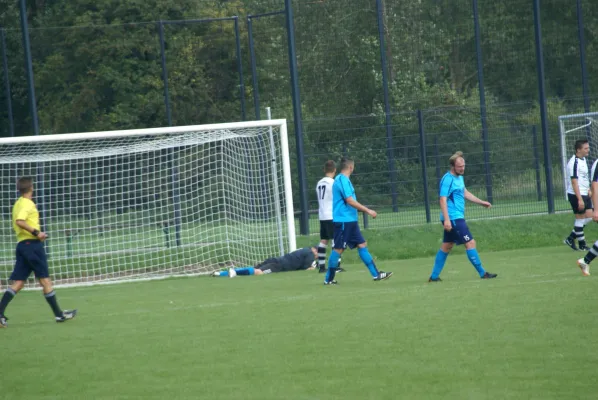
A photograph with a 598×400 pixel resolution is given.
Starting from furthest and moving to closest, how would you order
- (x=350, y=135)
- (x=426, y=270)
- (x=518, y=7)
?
(x=518, y=7), (x=350, y=135), (x=426, y=270)

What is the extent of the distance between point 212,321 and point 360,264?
7.89 m

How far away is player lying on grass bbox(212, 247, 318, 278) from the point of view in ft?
57.1

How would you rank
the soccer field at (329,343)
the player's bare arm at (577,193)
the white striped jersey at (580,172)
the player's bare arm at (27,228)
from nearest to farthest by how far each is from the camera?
the soccer field at (329,343)
the player's bare arm at (27,228)
the player's bare arm at (577,193)
the white striped jersey at (580,172)

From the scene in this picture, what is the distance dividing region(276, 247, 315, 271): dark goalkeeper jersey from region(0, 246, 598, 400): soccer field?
3.61 metres

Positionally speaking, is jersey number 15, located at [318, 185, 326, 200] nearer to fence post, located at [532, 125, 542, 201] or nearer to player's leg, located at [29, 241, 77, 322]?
player's leg, located at [29, 241, 77, 322]

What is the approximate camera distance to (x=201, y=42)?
40.9 metres

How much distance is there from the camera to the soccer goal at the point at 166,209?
60.6 feet

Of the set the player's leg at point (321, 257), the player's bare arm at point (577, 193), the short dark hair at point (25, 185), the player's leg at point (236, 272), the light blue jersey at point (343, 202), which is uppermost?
the short dark hair at point (25, 185)

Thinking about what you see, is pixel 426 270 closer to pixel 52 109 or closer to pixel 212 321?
pixel 212 321

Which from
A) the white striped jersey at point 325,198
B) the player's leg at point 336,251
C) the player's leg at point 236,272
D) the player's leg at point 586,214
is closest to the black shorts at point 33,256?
the player's leg at point 336,251

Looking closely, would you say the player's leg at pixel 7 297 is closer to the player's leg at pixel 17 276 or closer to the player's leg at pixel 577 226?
the player's leg at pixel 17 276

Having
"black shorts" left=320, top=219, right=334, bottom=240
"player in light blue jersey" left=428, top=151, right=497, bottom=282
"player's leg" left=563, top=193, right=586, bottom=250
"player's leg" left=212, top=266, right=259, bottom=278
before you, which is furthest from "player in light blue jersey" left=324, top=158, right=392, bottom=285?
"player's leg" left=563, top=193, right=586, bottom=250

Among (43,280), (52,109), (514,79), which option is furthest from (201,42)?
(43,280)

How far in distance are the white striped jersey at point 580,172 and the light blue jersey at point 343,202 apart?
4.68 m
